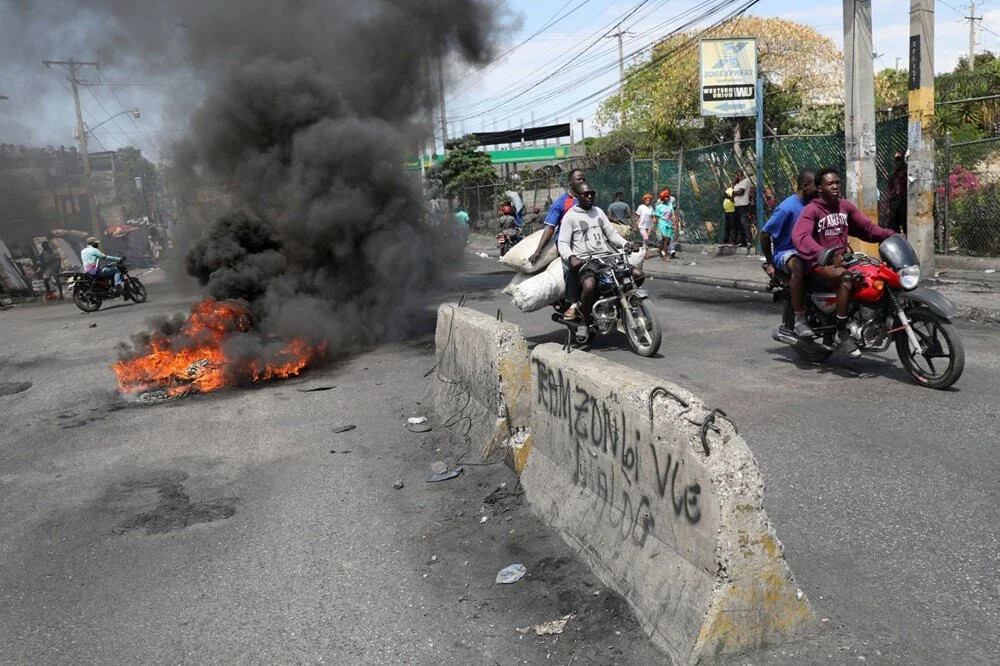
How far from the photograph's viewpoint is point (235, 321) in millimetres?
10547

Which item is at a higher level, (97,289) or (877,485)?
(97,289)

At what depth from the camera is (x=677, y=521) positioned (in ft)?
10.1

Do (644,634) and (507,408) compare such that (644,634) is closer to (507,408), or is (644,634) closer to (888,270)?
(507,408)

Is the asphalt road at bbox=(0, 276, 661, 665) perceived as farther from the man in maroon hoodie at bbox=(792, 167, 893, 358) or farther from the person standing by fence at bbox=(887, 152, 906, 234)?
the person standing by fence at bbox=(887, 152, 906, 234)

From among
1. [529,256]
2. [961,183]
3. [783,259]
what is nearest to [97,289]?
[529,256]

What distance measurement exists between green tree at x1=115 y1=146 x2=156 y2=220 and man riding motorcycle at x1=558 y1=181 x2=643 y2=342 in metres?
42.4

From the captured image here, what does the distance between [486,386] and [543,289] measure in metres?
3.47

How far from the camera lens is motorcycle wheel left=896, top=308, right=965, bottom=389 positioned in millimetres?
6031

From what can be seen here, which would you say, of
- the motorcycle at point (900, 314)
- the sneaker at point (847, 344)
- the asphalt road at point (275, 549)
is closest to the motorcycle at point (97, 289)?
the asphalt road at point (275, 549)

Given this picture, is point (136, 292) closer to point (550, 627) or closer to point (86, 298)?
point (86, 298)

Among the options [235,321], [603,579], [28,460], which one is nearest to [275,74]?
[235,321]

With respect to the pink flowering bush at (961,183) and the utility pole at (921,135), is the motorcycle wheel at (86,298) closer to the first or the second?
the utility pole at (921,135)

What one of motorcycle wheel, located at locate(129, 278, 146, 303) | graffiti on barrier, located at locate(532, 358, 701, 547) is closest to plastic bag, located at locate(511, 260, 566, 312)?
graffiti on barrier, located at locate(532, 358, 701, 547)

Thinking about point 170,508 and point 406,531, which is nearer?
point 406,531
